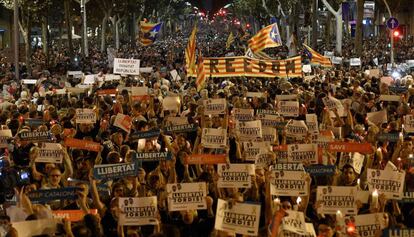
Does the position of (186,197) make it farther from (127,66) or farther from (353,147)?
(127,66)

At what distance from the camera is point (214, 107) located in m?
14.5

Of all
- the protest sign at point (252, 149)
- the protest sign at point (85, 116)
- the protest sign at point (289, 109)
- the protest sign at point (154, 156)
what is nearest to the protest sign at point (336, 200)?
the protest sign at point (154, 156)

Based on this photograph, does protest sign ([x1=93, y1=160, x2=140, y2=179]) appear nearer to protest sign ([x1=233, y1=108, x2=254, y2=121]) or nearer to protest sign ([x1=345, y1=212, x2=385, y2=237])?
protest sign ([x1=345, y1=212, x2=385, y2=237])

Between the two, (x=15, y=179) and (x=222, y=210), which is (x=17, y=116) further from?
(x=222, y=210)

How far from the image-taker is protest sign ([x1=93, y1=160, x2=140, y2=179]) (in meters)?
8.65

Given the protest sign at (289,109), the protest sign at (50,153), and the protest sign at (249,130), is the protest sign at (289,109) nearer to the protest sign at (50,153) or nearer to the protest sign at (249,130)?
the protest sign at (249,130)

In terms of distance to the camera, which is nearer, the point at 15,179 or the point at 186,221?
the point at 186,221

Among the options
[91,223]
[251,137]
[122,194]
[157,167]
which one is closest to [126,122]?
[251,137]

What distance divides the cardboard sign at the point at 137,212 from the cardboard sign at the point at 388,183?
2.31 metres

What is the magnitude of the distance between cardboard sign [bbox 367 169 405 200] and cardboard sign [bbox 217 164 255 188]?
1.32 meters

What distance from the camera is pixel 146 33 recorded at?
39.2 metres

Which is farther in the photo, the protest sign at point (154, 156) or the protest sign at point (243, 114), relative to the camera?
the protest sign at point (243, 114)

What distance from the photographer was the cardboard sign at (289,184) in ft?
27.5

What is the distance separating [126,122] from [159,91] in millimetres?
6339
